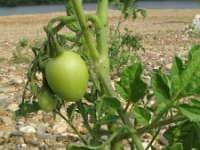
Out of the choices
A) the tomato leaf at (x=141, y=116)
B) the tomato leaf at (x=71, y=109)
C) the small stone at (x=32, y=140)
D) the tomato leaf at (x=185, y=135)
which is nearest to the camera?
the tomato leaf at (x=141, y=116)

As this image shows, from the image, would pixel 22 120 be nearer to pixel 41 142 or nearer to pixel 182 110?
pixel 41 142

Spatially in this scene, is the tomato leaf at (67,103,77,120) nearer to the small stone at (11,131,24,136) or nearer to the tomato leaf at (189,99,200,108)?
the tomato leaf at (189,99,200,108)

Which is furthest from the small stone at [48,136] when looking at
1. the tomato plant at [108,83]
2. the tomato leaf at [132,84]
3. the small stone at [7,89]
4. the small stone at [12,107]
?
the tomato leaf at [132,84]

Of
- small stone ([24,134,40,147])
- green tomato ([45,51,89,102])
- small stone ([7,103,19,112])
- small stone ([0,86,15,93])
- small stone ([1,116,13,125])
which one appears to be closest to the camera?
green tomato ([45,51,89,102])

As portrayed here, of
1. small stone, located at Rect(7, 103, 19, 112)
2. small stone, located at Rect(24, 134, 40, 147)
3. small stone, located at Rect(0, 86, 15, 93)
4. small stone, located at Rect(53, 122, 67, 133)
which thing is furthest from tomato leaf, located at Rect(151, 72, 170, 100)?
small stone, located at Rect(0, 86, 15, 93)

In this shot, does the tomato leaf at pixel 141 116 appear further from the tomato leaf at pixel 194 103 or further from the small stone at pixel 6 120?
the small stone at pixel 6 120

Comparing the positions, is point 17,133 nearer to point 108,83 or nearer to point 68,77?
point 108,83

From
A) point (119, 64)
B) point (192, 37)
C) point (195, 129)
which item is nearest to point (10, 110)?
point (119, 64)
